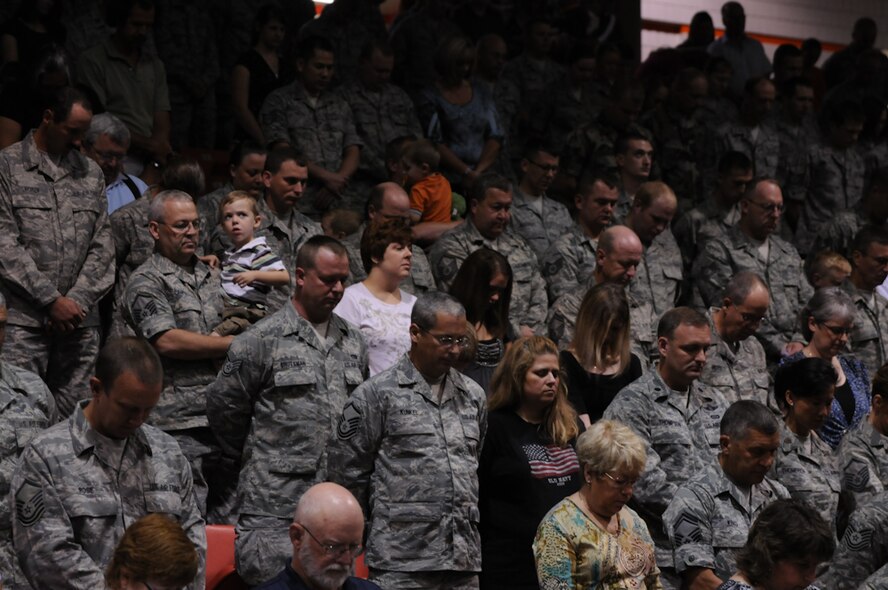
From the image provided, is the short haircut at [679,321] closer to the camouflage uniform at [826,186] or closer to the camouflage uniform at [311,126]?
the camouflage uniform at [311,126]

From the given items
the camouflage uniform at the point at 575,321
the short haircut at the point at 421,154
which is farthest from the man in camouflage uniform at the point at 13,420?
the short haircut at the point at 421,154

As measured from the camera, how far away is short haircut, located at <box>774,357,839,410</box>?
5.77m

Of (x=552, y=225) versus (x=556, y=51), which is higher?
(x=556, y=51)

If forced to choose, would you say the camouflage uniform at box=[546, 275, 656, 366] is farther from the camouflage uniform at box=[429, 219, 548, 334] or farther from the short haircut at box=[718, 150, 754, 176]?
the short haircut at box=[718, 150, 754, 176]

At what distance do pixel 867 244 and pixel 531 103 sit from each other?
2.97 m

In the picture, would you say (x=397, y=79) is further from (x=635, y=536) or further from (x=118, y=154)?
(x=635, y=536)

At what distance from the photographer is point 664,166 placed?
10359mm

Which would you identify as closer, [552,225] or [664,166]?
[552,225]

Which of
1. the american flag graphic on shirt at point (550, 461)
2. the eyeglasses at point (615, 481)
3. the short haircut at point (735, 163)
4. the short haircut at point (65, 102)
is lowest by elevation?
the american flag graphic on shirt at point (550, 461)

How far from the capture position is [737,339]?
6.48m

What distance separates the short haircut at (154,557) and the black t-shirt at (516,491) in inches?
62.5

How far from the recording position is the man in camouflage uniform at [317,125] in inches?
328

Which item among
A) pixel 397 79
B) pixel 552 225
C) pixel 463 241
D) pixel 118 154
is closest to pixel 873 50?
pixel 397 79

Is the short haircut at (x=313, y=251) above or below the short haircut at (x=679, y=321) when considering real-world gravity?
above
